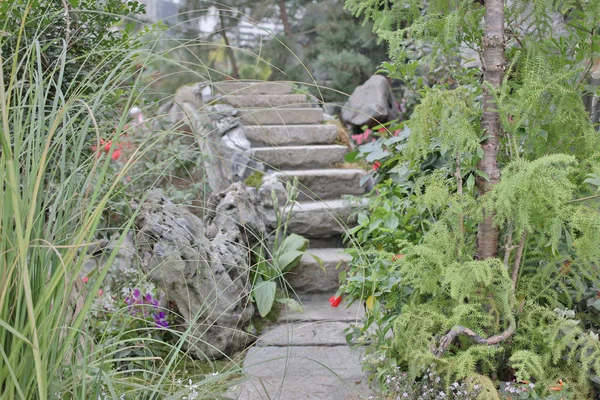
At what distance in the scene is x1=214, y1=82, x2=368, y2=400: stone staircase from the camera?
2.29 metres

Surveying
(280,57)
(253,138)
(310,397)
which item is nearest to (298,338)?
(310,397)

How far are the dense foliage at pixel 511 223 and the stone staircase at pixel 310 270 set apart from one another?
346mm

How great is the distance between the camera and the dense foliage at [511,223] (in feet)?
5.82

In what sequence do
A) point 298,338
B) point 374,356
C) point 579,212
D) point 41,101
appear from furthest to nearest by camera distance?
point 298,338 < point 374,356 < point 579,212 < point 41,101

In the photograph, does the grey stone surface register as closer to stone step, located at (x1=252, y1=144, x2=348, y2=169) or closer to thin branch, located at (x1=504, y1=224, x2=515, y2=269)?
thin branch, located at (x1=504, y1=224, x2=515, y2=269)

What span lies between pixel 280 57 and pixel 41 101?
5.77 metres

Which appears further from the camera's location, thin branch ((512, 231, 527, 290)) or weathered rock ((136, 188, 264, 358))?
weathered rock ((136, 188, 264, 358))

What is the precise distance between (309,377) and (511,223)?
3.42 ft

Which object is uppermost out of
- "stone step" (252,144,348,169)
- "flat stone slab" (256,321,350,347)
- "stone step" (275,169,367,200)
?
"stone step" (252,144,348,169)

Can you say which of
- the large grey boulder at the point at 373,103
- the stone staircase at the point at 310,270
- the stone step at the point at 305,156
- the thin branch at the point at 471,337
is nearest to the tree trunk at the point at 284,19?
the stone staircase at the point at 310,270

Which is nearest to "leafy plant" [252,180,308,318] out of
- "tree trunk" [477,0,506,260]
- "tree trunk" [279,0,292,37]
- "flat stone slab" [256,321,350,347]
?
"flat stone slab" [256,321,350,347]

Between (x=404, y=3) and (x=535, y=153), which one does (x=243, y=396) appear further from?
(x=404, y=3)

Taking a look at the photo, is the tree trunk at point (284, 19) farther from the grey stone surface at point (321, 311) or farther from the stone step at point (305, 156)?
the grey stone surface at point (321, 311)

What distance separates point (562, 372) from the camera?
186 cm
